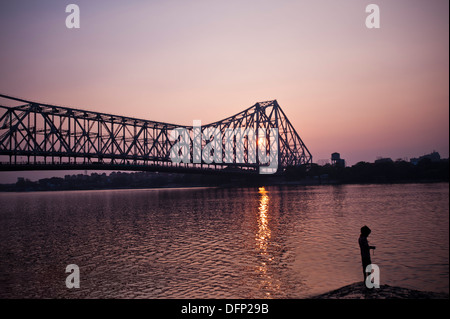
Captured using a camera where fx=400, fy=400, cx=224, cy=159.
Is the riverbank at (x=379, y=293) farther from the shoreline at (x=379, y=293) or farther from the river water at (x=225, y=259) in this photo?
the river water at (x=225, y=259)

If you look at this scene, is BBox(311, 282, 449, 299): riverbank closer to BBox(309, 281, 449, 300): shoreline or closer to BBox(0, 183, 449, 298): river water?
BBox(309, 281, 449, 300): shoreline

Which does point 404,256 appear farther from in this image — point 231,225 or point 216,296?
point 231,225

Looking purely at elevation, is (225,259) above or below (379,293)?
below

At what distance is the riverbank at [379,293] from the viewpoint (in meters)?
11.5

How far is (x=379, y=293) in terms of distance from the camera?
11.9m

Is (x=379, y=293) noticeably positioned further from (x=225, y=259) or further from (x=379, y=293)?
(x=225, y=259)

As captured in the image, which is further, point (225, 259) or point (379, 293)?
point (225, 259)

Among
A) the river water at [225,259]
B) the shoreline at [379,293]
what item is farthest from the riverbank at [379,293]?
the river water at [225,259]

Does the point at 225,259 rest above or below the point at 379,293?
below

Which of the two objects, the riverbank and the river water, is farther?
the river water

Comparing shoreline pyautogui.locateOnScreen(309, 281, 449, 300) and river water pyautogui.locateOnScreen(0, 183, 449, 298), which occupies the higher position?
shoreline pyautogui.locateOnScreen(309, 281, 449, 300)

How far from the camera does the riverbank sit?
11.5 m

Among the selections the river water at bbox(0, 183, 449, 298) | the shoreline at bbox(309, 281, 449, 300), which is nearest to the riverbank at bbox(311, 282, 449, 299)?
the shoreline at bbox(309, 281, 449, 300)

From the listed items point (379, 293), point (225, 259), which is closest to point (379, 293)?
point (379, 293)
